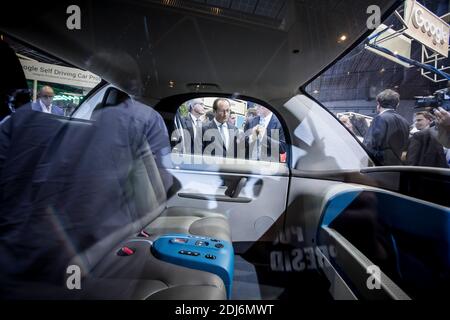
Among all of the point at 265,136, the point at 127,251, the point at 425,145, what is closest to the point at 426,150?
the point at 425,145

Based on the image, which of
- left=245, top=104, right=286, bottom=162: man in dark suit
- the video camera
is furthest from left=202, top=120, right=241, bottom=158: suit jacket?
the video camera

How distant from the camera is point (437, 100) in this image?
84 centimetres

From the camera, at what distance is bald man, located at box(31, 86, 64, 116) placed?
0.90m

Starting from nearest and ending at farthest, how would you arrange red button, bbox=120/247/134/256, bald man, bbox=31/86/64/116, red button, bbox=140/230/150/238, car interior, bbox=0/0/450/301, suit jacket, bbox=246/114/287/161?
car interior, bbox=0/0/450/301 < bald man, bbox=31/86/64/116 < red button, bbox=120/247/134/256 < red button, bbox=140/230/150/238 < suit jacket, bbox=246/114/287/161

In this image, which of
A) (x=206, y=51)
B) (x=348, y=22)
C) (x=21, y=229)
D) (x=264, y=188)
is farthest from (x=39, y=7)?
(x=264, y=188)

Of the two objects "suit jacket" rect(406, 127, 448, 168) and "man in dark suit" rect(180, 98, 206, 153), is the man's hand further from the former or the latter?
"man in dark suit" rect(180, 98, 206, 153)

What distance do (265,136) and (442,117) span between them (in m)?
1.04

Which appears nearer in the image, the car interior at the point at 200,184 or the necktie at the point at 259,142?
the car interior at the point at 200,184

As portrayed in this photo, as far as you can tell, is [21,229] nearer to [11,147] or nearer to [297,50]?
[11,147]

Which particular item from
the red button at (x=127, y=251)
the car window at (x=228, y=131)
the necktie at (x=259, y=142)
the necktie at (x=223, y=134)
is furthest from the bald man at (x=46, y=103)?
the necktie at (x=259, y=142)

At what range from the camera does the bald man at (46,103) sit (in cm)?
90

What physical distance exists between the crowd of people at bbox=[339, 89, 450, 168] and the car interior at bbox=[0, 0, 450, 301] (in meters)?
0.06

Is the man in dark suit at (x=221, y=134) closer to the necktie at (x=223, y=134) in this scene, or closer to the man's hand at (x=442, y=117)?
the necktie at (x=223, y=134)

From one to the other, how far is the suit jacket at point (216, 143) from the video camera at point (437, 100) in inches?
44.0
